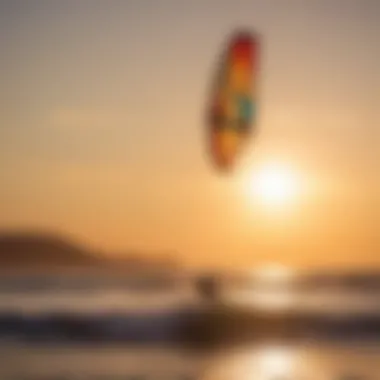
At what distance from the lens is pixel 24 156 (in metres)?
1.57

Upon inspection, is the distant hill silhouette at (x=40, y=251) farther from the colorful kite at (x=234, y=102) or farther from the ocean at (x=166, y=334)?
the colorful kite at (x=234, y=102)

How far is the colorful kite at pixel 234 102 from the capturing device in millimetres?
1558

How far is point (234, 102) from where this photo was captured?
1.55 meters

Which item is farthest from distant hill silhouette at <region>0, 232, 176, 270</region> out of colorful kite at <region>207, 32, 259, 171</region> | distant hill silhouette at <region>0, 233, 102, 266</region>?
colorful kite at <region>207, 32, 259, 171</region>

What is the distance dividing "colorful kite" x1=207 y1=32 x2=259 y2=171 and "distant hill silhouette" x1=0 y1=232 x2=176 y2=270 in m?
0.20

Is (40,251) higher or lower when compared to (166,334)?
higher

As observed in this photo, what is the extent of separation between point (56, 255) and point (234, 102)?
374 mm

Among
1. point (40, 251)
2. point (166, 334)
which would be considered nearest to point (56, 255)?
point (40, 251)

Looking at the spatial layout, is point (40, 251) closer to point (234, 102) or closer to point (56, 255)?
point (56, 255)

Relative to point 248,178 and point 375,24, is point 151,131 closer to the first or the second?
point 248,178

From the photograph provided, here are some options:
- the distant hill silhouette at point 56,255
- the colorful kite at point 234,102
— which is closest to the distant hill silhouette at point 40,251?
the distant hill silhouette at point 56,255

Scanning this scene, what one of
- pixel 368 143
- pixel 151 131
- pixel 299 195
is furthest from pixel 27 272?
pixel 368 143

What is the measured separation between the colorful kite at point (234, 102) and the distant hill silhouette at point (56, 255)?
200mm

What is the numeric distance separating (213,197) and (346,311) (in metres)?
0.28
